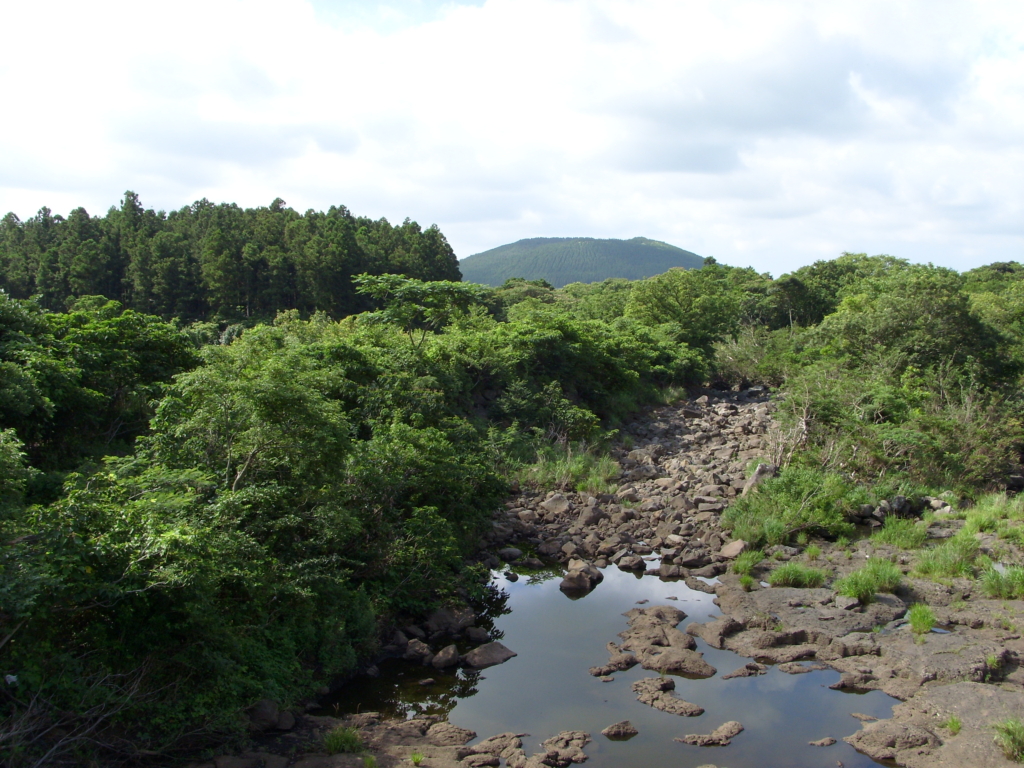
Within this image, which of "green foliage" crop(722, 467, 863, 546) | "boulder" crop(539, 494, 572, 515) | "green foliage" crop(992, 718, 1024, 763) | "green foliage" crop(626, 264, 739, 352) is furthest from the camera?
"green foliage" crop(626, 264, 739, 352)

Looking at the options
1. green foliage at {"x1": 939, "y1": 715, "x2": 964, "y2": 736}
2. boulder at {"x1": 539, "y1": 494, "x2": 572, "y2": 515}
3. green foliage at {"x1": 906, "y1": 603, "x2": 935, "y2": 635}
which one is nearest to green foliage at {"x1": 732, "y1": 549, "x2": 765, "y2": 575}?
green foliage at {"x1": 906, "y1": 603, "x2": 935, "y2": 635}

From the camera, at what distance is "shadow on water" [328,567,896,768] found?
345 inches

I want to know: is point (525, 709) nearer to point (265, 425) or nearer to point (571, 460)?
point (265, 425)

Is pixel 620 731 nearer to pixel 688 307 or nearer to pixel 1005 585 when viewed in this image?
pixel 1005 585

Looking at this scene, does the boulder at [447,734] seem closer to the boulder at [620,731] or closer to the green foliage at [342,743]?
the green foliage at [342,743]

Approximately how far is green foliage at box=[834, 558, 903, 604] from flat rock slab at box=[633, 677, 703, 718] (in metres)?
4.40

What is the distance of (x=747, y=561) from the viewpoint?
47.2ft

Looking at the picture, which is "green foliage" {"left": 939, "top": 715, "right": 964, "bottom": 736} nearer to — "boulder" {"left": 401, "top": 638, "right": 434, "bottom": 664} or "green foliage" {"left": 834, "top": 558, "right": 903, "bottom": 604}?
"green foliage" {"left": 834, "top": 558, "right": 903, "bottom": 604}

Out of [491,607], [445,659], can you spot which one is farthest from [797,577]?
[445,659]

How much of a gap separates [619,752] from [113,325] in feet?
44.8

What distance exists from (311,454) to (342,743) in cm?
377

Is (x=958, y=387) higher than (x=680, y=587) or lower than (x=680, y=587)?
higher

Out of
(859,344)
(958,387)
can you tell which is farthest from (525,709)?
(859,344)

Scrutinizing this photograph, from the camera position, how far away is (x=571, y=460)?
2086cm
